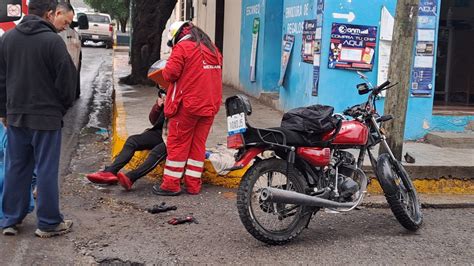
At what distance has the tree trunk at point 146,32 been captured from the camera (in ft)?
45.5

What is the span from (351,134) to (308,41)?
4231 millimetres

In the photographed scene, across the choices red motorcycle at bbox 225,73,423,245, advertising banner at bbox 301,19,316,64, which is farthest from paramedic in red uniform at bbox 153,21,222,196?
advertising banner at bbox 301,19,316,64

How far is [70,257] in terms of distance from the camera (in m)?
4.50

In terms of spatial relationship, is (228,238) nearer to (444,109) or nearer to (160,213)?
(160,213)

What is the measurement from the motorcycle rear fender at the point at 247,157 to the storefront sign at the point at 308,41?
13.9ft

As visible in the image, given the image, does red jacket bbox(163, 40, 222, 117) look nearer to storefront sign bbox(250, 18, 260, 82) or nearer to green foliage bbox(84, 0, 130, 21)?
storefront sign bbox(250, 18, 260, 82)

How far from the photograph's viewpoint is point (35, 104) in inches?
182

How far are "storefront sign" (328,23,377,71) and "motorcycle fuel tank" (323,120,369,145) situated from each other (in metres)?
3.15

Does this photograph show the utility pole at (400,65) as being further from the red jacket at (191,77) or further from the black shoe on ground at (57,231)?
the black shoe on ground at (57,231)

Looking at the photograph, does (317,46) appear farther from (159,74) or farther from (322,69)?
(159,74)

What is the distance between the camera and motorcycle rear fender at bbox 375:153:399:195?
509cm

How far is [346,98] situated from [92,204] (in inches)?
159

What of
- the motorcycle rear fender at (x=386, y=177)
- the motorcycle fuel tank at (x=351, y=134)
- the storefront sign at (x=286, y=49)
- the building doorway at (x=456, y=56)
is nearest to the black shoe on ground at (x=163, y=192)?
the motorcycle fuel tank at (x=351, y=134)

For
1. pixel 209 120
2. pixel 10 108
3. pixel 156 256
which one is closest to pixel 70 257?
pixel 156 256
